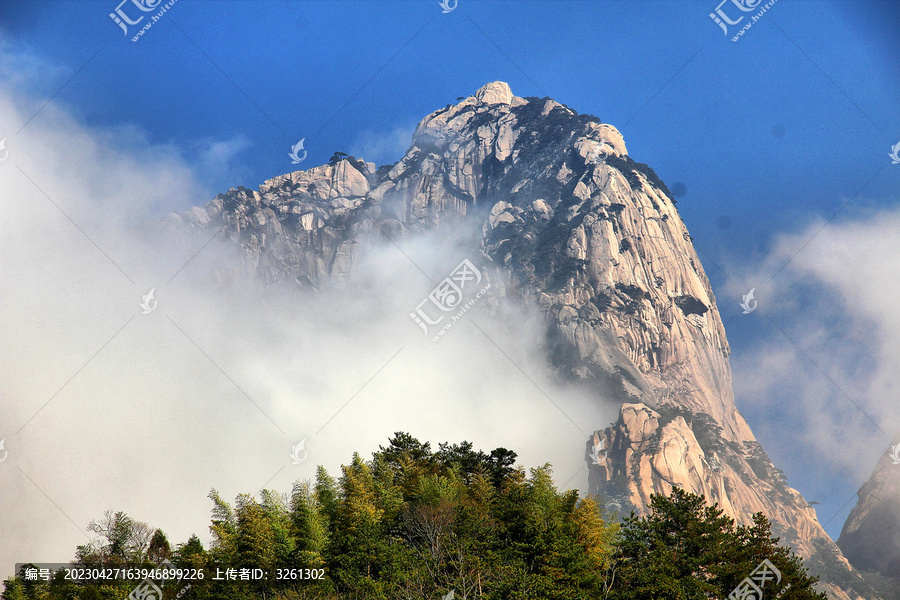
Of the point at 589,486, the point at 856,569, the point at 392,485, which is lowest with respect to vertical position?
the point at 856,569

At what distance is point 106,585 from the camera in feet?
181

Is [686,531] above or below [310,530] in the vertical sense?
below

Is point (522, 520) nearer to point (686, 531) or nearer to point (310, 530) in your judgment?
point (686, 531)

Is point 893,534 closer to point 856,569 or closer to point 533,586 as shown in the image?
point 856,569

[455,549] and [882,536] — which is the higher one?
[882,536]

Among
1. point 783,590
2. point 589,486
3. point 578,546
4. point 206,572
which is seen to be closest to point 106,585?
point 206,572

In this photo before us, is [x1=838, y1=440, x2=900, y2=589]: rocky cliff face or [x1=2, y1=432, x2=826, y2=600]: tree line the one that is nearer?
[x1=2, y1=432, x2=826, y2=600]: tree line

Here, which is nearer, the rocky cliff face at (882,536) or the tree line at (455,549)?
the tree line at (455,549)

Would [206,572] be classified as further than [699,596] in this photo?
Yes

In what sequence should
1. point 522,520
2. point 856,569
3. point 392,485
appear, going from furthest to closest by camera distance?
point 856,569 → point 392,485 → point 522,520

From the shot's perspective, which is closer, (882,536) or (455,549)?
(455,549)

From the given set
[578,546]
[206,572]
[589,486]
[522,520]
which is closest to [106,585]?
[206,572]

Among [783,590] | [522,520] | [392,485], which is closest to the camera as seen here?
[783,590]

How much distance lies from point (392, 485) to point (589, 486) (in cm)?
13775
